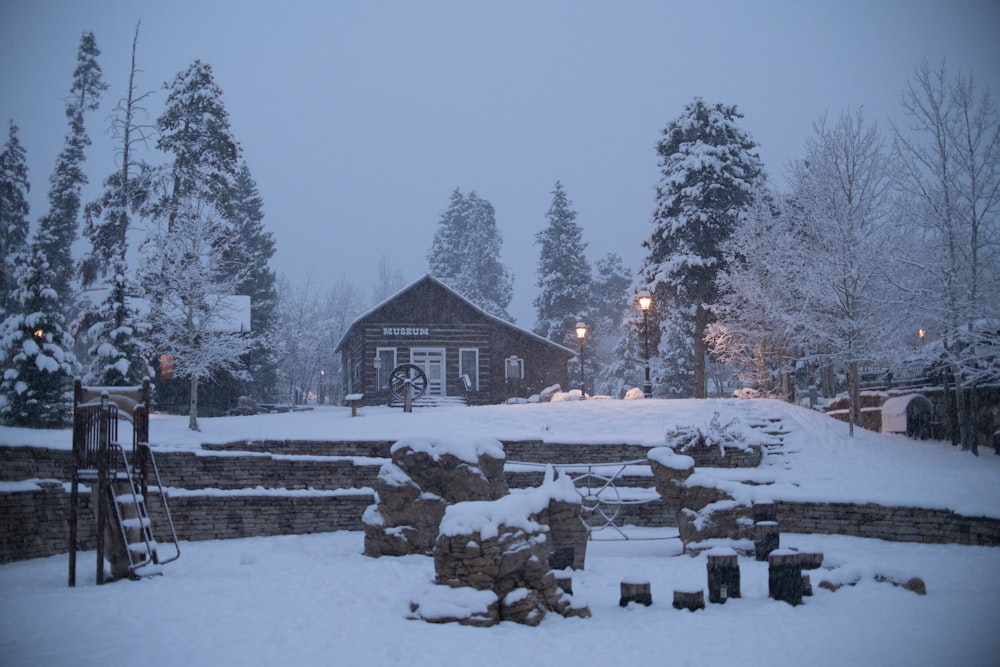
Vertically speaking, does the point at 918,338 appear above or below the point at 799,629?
above

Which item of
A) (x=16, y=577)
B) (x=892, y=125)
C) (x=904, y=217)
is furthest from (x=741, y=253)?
(x=16, y=577)

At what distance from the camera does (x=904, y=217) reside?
1875cm

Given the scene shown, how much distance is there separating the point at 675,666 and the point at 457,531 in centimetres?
312

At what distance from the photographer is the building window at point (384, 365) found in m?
31.0

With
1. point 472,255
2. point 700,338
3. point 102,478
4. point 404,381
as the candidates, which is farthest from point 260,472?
point 472,255

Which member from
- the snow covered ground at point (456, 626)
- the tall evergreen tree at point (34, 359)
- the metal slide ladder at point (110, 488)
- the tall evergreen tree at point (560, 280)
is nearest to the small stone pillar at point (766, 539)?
the snow covered ground at point (456, 626)

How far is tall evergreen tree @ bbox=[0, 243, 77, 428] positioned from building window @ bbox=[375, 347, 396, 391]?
12.8 metres

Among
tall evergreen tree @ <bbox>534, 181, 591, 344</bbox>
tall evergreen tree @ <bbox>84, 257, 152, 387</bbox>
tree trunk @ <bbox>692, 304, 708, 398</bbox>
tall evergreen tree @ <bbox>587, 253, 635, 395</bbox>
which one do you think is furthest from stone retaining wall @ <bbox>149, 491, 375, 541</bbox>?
tall evergreen tree @ <bbox>587, 253, 635, 395</bbox>

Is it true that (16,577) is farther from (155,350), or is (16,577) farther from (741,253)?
(741,253)

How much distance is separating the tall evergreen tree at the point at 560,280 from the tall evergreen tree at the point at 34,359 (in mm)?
29699

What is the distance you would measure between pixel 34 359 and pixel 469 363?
55.4 ft

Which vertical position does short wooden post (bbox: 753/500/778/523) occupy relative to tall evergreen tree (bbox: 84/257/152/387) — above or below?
below

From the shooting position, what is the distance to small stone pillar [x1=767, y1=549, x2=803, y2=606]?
966 centimetres

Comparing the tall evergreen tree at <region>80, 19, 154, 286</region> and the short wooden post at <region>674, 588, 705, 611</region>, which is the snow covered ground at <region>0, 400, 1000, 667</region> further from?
the tall evergreen tree at <region>80, 19, 154, 286</region>
